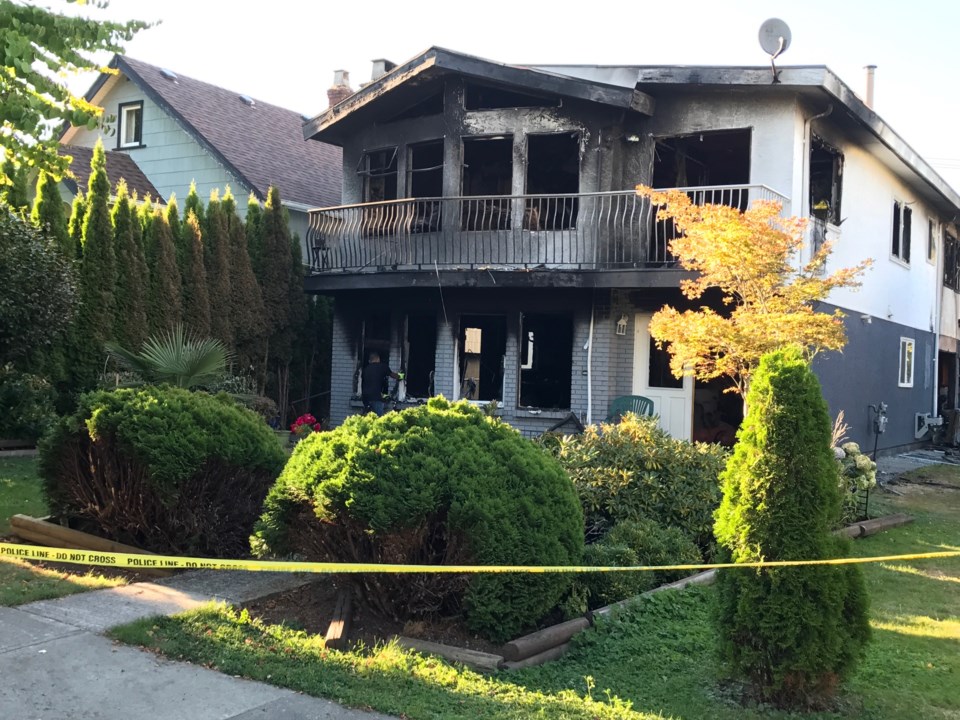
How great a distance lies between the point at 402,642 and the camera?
16.4 feet

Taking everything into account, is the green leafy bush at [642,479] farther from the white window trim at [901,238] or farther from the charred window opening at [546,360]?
the white window trim at [901,238]

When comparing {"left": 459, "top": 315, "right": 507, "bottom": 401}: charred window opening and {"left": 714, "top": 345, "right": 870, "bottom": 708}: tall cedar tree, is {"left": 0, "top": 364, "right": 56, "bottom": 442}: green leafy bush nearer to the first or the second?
{"left": 459, "top": 315, "right": 507, "bottom": 401}: charred window opening

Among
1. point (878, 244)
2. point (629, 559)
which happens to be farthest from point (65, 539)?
point (878, 244)

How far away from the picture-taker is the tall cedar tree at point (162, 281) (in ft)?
44.8

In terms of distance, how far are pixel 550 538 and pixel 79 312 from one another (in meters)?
9.53

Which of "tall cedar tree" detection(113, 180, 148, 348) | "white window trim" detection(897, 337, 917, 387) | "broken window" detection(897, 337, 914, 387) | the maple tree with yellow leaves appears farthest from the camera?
"broken window" detection(897, 337, 914, 387)

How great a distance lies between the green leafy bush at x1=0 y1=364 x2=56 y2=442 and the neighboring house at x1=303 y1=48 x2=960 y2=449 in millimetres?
5373

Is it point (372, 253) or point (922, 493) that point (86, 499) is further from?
point (922, 493)

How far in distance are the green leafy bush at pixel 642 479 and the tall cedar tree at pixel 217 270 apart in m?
8.58

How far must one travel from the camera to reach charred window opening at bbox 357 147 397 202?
16250mm

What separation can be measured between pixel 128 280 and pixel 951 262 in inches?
791

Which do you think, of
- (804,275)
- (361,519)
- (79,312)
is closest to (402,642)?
(361,519)

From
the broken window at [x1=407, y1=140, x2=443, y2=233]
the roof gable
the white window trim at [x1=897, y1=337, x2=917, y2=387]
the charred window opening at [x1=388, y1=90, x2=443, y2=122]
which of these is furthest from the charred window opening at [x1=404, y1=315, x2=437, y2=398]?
the white window trim at [x1=897, y1=337, x2=917, y2=387]

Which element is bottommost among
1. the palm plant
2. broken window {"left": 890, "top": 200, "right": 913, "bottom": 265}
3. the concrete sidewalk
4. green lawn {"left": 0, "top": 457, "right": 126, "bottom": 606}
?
the concrete sidewalk
